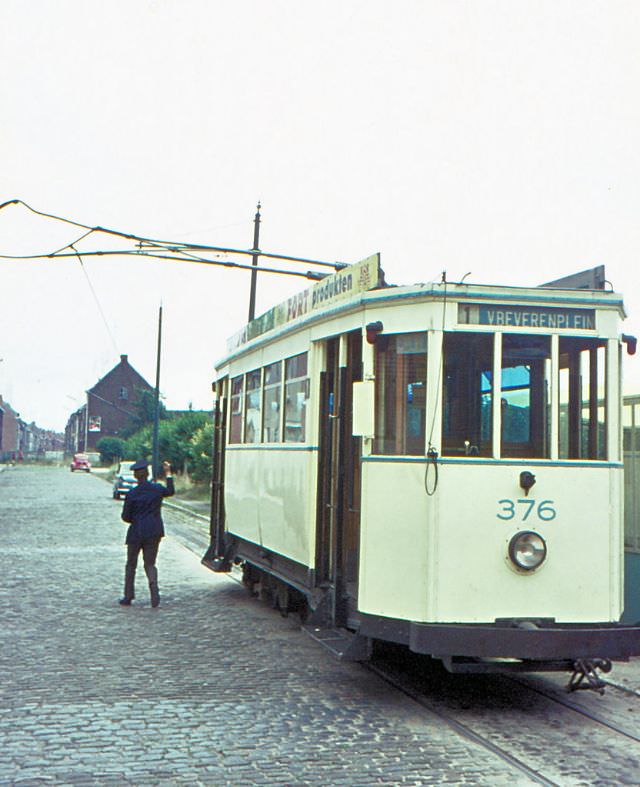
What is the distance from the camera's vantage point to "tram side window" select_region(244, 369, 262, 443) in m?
11.7

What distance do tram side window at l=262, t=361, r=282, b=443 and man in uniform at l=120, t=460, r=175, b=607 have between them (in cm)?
195

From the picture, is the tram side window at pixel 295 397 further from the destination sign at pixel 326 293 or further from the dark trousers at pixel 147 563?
the dark trousers at pixel 147 563

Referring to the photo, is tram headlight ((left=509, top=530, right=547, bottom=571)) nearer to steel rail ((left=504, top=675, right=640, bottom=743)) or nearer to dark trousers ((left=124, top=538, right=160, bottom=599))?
steel rail ((left=504, top=675, right=640, bottom=743))

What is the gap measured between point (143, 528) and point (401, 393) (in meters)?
5.77

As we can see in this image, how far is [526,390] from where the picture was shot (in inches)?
284

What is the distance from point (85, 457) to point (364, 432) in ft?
276

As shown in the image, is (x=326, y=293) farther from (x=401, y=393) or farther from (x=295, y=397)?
(x=401, y=393)

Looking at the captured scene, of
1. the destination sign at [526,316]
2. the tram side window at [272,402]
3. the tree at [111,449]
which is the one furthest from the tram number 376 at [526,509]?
the tree at [111,449]

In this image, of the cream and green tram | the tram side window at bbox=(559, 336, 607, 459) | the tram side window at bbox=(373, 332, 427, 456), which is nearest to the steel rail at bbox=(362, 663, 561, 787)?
the cream and green tram

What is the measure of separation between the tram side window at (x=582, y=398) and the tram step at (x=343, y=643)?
201 cm

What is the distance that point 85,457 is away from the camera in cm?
8850

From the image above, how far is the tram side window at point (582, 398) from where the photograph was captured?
7223 millimetres

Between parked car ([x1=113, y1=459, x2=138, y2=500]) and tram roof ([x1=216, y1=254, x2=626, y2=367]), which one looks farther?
parked car ([x1=113, y1=459, x2=138, y2=500])

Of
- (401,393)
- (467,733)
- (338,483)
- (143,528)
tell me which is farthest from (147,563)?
(467,733)
